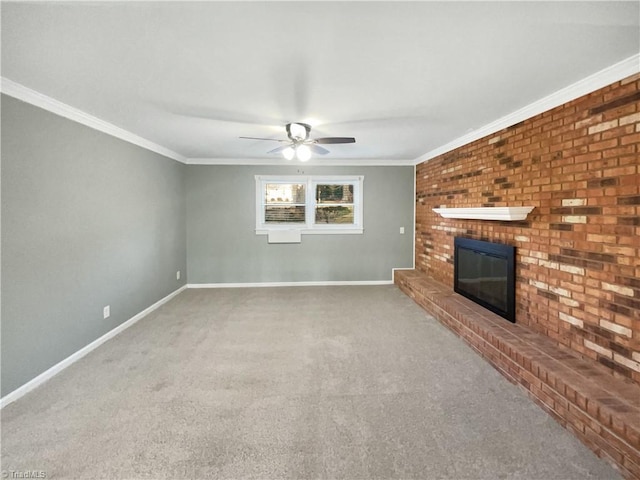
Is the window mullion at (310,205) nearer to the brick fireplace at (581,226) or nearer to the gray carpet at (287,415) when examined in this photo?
the gray carpet at (287,415)

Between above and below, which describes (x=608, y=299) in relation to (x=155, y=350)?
above

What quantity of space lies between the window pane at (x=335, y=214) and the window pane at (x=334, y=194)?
12 centimetres

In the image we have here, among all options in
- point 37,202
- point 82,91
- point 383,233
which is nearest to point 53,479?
point 37,202

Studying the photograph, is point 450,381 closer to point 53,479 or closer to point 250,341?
point 250,341

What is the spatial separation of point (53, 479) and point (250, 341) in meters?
1.88

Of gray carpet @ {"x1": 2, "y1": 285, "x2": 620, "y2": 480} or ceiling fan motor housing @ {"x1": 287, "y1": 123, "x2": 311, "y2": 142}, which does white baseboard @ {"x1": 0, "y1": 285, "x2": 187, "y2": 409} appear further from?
ceiling fan motor housing @ {"x1": 287, "y1": 123, "x2": 311, "y2": 142}

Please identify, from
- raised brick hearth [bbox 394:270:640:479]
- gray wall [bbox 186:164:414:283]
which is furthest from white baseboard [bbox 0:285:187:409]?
raised brick hearth [bbox 394:270:640:479]

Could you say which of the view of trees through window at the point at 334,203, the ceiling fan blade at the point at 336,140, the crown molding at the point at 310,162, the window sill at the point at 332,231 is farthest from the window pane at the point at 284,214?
the ceiling fan blade at the point at 336,140

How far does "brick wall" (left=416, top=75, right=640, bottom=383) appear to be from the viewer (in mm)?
2027

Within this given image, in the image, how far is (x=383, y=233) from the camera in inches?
233

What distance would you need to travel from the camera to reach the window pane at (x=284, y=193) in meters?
5.81

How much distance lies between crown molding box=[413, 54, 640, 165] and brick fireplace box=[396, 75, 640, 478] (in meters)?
0.05

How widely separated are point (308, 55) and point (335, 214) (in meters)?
4.10

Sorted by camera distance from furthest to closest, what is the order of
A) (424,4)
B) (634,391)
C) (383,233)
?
(383,233) → (634,391) → (424,4)
